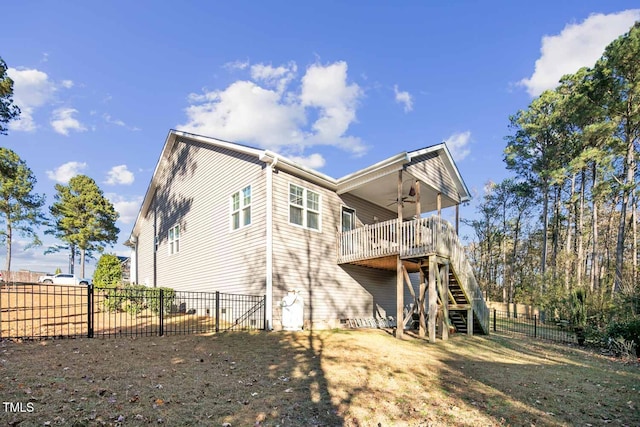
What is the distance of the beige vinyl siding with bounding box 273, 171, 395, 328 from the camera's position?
1116cm

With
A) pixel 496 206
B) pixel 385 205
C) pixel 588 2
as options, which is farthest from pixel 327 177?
pixel 496 206

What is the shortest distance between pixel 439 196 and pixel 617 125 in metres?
13.5

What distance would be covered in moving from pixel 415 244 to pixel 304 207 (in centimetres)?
403

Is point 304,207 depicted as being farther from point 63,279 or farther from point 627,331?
point 63,279

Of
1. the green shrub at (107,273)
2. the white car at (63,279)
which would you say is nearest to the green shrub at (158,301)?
the green shrub at (107,273)

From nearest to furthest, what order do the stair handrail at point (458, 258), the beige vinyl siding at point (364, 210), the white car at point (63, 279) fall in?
the stair handrail at point (458, 258)
the beige vinyl siding at point (364, 210)
the white car at point (63, 279)

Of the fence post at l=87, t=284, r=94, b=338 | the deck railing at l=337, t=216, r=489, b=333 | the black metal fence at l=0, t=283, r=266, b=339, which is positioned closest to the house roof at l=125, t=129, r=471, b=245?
the deck railing at l=337, t=216, r=489, b=333

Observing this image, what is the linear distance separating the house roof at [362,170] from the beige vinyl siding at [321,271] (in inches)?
14.4

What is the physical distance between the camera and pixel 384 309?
49.8ft

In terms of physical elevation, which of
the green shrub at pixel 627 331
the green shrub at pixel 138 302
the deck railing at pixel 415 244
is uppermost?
the deck railing at pixel 415 244

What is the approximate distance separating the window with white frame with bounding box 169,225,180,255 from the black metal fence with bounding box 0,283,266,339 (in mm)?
2819

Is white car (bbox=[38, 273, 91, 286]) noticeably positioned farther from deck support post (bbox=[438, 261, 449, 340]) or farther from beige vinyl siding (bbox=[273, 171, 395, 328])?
deck support post (bbox=[438, 261, 449, 340])

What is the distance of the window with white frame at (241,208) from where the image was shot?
469 inches

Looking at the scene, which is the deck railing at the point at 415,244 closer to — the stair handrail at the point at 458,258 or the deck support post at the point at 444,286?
the stair handrail at the point at 458,258
